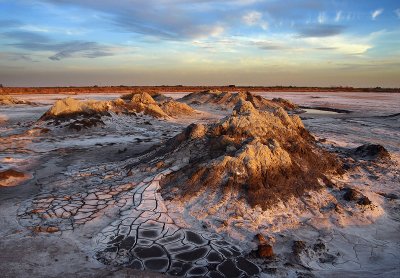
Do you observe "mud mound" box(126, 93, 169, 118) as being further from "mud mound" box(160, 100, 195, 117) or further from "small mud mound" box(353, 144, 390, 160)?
"small mud mound" box(353, 144, 390, 160)

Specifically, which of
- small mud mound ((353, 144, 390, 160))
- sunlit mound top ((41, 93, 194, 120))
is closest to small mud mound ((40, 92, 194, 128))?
sunlit mound top ((41, 93, 194, 120))

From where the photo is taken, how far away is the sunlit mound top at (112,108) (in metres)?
18.9

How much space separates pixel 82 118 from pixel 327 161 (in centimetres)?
1252

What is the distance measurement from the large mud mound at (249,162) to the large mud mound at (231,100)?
1962cm

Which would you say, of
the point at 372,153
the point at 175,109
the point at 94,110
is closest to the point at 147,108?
the point at 175,109

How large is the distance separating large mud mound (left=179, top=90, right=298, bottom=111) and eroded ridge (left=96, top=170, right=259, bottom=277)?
23.3 m

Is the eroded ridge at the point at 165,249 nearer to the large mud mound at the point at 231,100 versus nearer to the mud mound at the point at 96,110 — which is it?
the mud mound at the point at 96,110

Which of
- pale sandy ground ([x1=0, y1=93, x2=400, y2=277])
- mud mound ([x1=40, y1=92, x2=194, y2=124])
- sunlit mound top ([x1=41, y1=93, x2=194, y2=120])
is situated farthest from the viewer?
sunlit mound top ([x1=41, y1=93, x2=194, y2=120])

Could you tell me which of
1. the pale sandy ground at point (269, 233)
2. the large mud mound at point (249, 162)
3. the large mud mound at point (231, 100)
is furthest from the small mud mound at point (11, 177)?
the large mud mound at point (231, 100)

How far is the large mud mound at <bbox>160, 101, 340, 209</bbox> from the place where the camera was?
7613 millimetres

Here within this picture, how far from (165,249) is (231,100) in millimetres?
26955

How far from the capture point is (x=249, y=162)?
785 cm

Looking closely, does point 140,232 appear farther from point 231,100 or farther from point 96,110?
point 231,100

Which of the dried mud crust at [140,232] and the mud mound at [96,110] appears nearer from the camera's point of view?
the dried mud crust at [140,232]
